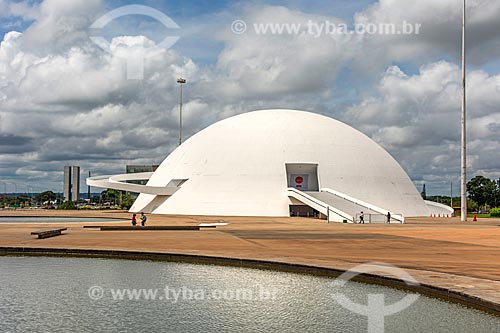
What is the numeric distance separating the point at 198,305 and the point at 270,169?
42.3m

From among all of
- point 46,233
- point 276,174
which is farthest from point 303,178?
point 46,233

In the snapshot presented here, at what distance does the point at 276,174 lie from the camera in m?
52.6

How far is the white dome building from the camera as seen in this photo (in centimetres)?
5156

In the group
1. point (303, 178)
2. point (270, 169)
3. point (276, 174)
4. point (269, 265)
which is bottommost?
point (269, 265)

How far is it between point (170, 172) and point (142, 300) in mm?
47284

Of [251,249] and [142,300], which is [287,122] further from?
[142,300]

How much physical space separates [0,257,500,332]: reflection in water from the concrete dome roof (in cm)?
3668

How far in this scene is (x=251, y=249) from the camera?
18906 millimetres

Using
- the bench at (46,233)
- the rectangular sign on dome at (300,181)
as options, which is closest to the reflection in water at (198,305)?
the bench at (46,233)

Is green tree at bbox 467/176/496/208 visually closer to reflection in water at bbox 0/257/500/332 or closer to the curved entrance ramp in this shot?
the curved entrance ramp

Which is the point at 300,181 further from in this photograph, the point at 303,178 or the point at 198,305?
the point at 198,305

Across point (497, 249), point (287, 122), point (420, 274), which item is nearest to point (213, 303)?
point (420, 274)

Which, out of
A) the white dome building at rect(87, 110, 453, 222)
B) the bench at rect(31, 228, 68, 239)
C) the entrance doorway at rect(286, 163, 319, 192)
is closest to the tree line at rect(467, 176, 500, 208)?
the white dome building at rect(87, 110, 453, 222)

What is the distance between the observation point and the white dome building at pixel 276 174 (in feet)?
169
